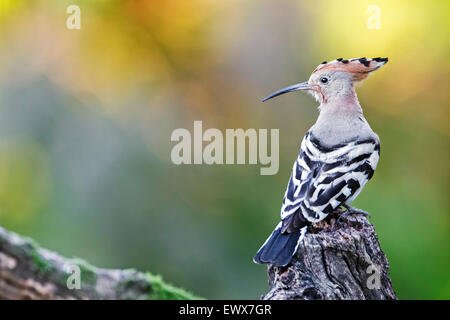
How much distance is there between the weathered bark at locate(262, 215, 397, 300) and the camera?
173 cm

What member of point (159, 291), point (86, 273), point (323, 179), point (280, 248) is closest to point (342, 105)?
point (323, 179)

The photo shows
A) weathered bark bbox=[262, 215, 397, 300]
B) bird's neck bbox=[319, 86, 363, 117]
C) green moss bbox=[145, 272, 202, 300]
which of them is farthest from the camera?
bird's neck bbox=[319, 86, 363, 117]

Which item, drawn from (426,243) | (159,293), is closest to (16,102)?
(159,293)

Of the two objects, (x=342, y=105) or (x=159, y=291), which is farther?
(x=342, y=105)

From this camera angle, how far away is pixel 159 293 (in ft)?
6.64

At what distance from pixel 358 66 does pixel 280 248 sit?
3.55 feet

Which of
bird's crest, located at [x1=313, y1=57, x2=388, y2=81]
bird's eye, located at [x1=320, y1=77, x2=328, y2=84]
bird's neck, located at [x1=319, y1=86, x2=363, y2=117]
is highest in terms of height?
bird's crest, located at [x1=313, y1=57, x2=388, y2=81]

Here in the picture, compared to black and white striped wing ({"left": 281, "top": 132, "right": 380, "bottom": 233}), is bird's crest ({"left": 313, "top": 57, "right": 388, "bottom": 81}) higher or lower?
higher

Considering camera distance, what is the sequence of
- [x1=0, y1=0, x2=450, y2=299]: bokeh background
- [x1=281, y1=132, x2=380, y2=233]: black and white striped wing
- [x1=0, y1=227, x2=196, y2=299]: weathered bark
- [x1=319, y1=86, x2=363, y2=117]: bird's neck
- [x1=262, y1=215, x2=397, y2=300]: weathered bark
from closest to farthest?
[x1=0, y1=227, x2=196, y2=299]: weathered bark, [x1=262, y1=215, x2=397, y2=300]: weathered bark, [x1=281, y1=132, x2=380, y2=233]: black and white striped wing, [x1=319, y1=86, x2=363, y2=117]: bird's neck, [x1=0, y1=0, x2=450, y2=299]: bokeh background

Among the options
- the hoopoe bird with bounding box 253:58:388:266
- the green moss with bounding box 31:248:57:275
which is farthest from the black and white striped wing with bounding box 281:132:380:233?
the green moss with bounding box 31:248:57:275

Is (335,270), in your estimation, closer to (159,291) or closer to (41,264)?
(159,291)

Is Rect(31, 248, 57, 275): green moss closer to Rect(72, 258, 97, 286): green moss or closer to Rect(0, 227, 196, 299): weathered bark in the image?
Rect(0, 227, 196, 299): weathered bark

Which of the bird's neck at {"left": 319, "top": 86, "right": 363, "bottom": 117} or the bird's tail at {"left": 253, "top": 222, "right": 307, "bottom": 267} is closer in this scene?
the bird's tail at {"left": 253, "top": 222, "right": 307, "bottom": 267}

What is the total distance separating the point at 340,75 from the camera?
2670 mm
